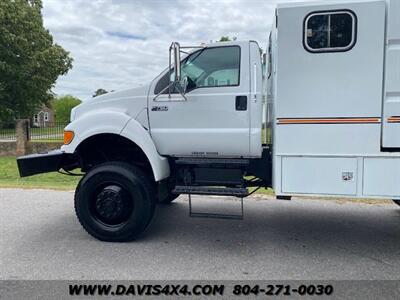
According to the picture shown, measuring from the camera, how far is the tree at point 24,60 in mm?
24062

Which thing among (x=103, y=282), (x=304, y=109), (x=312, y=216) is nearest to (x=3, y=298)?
(x=103, y=282)

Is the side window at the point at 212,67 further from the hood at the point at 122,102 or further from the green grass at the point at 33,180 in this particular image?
the green grass at the point at 33,180

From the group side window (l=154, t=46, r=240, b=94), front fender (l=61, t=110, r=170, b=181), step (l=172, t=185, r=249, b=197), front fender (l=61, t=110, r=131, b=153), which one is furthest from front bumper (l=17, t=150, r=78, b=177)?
side window (l=154, t=46, r=240, b=94)

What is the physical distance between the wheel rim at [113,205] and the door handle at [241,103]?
175 cm

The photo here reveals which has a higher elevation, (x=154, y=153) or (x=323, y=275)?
(x=154, y=153)

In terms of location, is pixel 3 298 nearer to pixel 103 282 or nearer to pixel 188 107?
pixel 103 282

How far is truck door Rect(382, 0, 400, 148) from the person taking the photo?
12.2ft

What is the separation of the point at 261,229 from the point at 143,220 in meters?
1.67

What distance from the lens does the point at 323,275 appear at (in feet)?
12.2

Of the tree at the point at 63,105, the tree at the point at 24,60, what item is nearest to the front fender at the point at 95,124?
the tree at the point at 24,60

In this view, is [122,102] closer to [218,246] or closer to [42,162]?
[42,162]

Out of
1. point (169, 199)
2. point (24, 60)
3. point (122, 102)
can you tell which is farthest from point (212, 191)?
point (24, 60)

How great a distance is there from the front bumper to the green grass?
3.23m

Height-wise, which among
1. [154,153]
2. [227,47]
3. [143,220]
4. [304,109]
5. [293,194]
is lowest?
[143,220]
